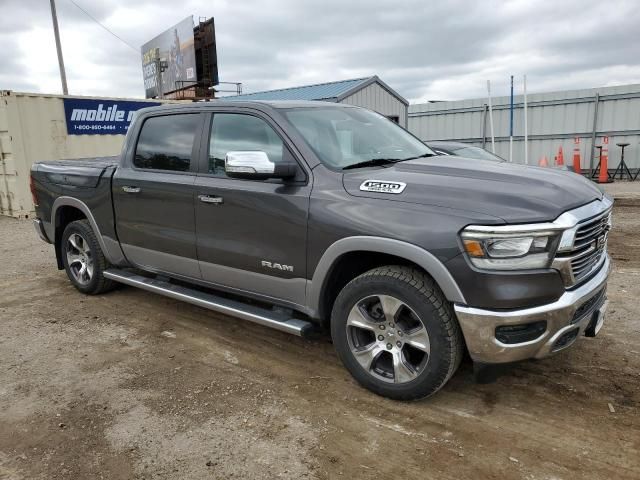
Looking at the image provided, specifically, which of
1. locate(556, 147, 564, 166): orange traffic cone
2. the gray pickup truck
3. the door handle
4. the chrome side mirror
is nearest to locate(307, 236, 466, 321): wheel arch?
the gray pickup truck

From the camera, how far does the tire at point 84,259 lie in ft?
17.3

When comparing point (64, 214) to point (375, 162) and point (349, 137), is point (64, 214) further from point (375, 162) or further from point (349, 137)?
point (375, 162)

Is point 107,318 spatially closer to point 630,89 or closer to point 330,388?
point 330,388

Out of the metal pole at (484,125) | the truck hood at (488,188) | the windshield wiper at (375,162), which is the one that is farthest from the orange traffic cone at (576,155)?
the windshield wiper at (375,162)

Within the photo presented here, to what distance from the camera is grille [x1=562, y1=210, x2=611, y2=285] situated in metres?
2.89

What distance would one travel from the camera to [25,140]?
11383mm

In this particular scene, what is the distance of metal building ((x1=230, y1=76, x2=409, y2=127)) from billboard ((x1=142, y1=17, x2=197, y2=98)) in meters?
11.1

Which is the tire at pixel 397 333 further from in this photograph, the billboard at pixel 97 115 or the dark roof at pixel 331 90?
the dark roof at pixel 331 90

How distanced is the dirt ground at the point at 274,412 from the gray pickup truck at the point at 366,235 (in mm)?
344

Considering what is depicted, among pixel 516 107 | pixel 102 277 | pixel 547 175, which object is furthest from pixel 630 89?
pixel 102 277

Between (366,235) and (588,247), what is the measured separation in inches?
50.8

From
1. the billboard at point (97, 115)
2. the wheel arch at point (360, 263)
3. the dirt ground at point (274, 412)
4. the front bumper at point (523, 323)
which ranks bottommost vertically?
the dirt ground at point (274, 412)

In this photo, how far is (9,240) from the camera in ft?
30.2

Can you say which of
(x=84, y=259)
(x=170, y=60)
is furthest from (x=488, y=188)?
(x=170, y=60)
